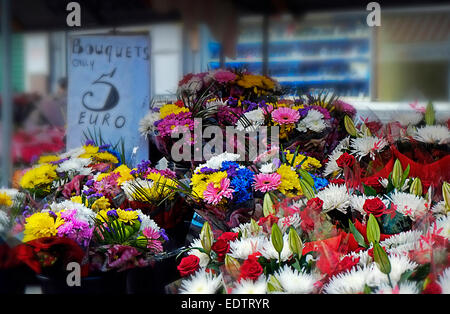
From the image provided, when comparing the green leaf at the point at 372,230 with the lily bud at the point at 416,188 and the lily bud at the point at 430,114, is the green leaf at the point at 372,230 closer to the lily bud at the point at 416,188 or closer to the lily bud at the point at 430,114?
the lily bud at the point at 416,188

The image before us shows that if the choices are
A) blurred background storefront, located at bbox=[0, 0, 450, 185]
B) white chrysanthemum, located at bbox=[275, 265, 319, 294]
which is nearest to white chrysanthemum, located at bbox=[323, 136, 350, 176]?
blurred background storefront, located at bbox=[0, 0, 450, 185]

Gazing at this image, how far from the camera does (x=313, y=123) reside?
1.57m

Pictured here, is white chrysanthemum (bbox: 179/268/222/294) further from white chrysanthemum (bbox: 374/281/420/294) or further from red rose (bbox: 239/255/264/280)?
white chrysanthemum (bbox: 374/281/420/294)

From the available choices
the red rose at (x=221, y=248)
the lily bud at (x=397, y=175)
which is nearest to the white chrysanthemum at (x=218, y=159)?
the red rose at (x=221, y=248)

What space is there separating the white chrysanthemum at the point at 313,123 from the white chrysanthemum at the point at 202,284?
29.7 inches

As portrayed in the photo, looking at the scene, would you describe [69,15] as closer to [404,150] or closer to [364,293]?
[404,150]

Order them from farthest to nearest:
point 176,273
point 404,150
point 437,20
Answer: point 437,20, point 404,150, point 176,273

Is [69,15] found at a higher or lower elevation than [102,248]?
higher

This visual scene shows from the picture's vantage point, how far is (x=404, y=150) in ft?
4.74

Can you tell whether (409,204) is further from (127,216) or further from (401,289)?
(127,216)

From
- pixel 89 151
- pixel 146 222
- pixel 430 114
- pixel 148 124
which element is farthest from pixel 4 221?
pixel 430 114

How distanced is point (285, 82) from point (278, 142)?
0.37 meters

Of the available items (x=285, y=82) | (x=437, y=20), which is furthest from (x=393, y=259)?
(x=437, y=20)

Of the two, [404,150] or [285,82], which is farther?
[285,82]
